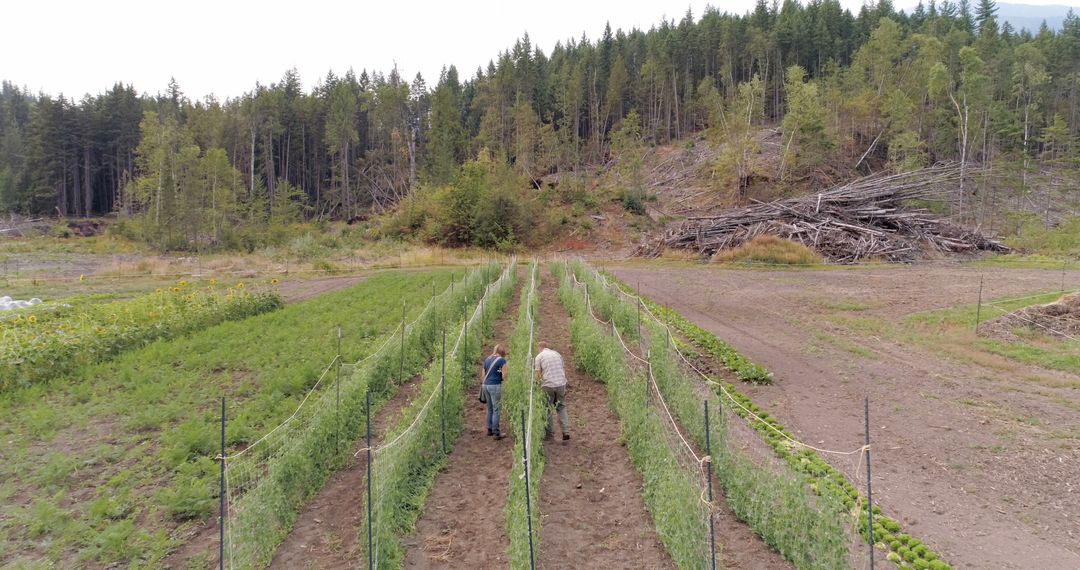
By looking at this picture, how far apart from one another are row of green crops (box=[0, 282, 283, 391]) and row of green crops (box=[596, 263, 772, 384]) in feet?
39.8

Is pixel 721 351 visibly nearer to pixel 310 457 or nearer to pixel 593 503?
pixel 593 503

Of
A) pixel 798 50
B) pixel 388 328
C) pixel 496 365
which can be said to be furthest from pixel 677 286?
pixel 798 50

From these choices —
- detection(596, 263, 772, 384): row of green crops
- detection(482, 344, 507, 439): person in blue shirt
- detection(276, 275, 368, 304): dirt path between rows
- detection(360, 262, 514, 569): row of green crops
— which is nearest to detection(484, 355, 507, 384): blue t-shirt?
detection(482, 344, 507, 439): person in blue shirt

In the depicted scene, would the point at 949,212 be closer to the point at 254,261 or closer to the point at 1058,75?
the point at 1058,75

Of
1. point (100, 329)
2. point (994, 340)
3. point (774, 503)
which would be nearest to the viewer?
point (774, 503)

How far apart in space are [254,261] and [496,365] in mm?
30278

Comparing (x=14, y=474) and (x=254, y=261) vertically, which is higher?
(x=254, y=261)

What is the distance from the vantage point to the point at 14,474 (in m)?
7.25

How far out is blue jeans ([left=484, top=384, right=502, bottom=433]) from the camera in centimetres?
880

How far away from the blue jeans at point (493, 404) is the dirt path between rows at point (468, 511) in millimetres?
245

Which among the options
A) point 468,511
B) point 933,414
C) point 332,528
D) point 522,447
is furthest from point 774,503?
point 933,414

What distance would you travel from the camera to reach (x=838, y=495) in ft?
20.9

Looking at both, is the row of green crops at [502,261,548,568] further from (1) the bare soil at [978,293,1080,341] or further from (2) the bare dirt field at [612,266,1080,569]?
(1) the bare soil at [978,293,1080,341]

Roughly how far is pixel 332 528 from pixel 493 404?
306cm
